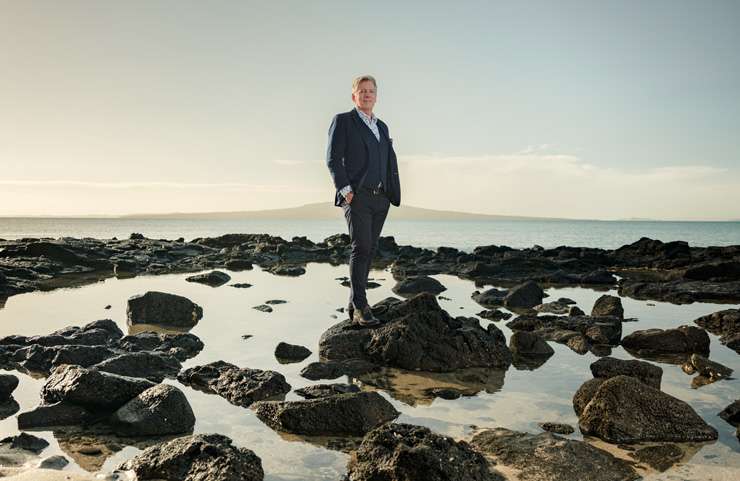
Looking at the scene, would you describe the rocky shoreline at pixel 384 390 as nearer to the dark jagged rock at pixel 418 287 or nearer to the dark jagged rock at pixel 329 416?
the dark jagged rock at pixel 329 416

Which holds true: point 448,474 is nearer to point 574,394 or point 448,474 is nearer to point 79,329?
point 574,394

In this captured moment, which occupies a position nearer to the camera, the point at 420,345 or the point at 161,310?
the point at 420,345

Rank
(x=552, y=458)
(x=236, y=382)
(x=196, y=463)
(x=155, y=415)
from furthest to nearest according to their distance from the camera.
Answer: (x=236, y=382) < (x=155, y=415) < (x=552, y=458) < (x=196, y=463)

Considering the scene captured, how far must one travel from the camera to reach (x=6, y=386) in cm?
456

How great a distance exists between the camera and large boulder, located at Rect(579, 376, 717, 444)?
3.88 metres

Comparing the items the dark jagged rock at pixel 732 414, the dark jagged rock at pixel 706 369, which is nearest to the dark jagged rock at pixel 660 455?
the dark jagged rock at pixel 732 414

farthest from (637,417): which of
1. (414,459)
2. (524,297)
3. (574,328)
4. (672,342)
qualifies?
(524,297)

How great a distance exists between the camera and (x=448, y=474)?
117 inches

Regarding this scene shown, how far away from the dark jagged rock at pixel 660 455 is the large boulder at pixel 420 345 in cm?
236

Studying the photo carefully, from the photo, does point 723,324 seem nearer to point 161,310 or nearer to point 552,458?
point 552,458

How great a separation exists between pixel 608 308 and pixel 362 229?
4.77m

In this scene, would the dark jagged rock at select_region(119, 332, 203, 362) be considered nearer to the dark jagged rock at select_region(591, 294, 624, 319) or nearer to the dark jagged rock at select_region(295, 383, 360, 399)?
the dark jagged rock at select_region(295, 383, 360, 399)

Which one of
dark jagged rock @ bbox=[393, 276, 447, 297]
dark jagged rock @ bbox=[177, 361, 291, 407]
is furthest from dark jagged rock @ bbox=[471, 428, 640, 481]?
dark jagged rock @ bbox=[393, 276, 447, 297]

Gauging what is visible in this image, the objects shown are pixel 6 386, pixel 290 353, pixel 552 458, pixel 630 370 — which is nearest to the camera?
pixel 552 458
